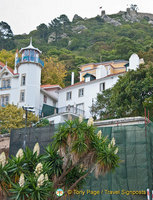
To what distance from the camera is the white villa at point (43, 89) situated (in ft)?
148

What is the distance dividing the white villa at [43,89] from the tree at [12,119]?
214 inches

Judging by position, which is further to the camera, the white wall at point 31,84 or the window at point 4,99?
the window at point 4,99

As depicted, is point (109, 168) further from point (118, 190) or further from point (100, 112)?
point (100, 112)

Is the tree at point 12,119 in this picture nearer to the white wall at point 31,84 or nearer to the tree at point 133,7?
the white wall at point 31,84

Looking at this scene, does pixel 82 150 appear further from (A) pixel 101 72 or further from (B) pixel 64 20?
(B) pixel 64 20

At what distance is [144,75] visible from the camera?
105 feet

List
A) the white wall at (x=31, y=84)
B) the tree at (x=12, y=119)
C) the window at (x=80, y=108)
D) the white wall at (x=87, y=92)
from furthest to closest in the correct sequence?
the white wall at (x=31, y=84) → the window at (x=80, y=108) → the white wall at (x=87, y=92) → the tree at (x=12, y=119)

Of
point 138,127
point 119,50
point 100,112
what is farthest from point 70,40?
point 138,127

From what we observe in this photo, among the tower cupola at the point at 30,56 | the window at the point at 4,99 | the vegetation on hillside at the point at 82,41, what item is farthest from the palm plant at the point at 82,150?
the vegetation on hillside at the point at 82,41

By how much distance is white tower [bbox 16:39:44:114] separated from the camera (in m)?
46.3

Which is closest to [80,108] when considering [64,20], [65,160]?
[65,160]

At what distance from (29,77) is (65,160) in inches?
1301

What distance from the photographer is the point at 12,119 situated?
3784 cm

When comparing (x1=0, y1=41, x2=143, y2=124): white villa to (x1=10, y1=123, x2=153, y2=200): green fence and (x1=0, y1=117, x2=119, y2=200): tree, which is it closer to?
(x1=10, y1=123, x2=153, y2=200): green fence
